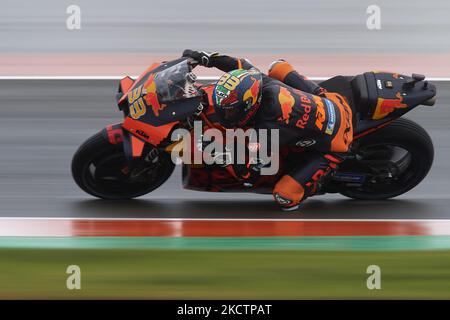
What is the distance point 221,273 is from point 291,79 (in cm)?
201

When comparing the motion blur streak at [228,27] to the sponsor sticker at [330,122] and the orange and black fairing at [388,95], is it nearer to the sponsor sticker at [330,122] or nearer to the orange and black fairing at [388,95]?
the orange and black fairing at [388,95]

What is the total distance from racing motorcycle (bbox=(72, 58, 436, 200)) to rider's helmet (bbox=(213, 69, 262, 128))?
199mm

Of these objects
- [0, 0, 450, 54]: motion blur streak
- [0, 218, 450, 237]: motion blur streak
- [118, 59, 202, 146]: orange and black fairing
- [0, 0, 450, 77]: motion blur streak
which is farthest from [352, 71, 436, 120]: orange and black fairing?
[0, 0, 450, 54]: motion blur streak

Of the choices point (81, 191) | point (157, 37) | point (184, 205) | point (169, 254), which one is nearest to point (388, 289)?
point (169, 254)

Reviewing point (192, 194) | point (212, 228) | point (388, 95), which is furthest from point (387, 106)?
point (192, 194)

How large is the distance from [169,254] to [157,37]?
19.5ft

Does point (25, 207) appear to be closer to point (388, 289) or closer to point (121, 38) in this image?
point (388, 289)

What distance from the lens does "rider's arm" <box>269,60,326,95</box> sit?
24.0 feet

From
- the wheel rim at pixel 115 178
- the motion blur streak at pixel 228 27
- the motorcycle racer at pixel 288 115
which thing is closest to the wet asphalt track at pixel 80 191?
the wheel rim at pixel 115 178

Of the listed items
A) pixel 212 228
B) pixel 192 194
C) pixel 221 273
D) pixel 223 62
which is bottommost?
pixel 221 273

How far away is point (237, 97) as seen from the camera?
651cm

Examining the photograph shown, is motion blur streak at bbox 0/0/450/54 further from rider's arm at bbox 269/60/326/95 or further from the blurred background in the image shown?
rider's arm at bbox 269/60/326/95

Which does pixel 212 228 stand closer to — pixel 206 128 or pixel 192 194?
pixel 206 128

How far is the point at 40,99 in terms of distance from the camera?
31.6ft
